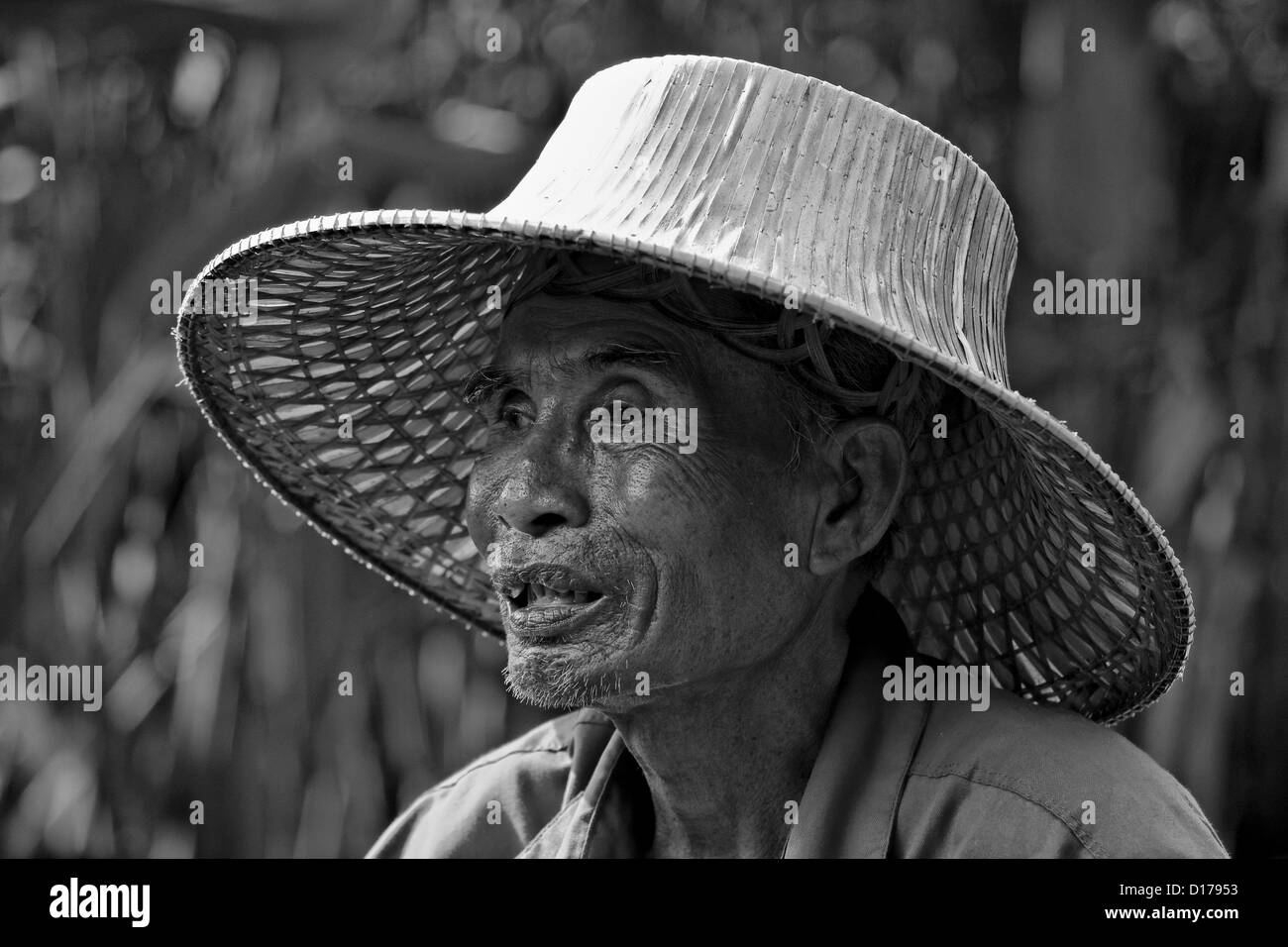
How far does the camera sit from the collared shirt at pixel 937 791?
1.52 m

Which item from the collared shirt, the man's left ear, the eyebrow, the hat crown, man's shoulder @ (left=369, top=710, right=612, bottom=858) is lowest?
man's shoulder @ (left=369, top=710, right=612, bottom=858)

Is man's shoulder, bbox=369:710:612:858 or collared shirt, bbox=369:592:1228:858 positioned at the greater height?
collared shirt, bbox=369:592:1228:858

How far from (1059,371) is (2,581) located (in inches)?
77.0

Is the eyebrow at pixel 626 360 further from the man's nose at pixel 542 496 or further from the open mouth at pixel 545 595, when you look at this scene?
the open mouth at pixel 545 595

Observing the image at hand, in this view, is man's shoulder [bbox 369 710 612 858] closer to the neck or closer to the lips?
the neck

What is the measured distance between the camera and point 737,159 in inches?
59.1

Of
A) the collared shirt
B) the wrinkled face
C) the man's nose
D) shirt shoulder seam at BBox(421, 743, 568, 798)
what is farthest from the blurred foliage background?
the man's nose

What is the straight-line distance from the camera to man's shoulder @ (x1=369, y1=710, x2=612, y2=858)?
1873 mm

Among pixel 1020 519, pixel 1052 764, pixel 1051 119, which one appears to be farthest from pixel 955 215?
pixel 1051 119

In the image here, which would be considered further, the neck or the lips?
the neck

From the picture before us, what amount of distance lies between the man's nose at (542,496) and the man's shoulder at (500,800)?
0.42m

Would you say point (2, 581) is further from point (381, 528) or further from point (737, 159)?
point (737, 159)

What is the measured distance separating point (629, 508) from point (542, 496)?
0.08m

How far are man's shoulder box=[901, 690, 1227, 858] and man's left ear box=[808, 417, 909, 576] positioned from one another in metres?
0.20
